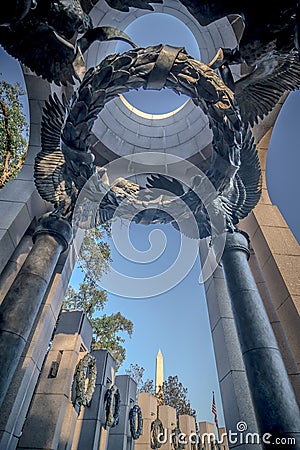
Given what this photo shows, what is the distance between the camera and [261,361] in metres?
4.14

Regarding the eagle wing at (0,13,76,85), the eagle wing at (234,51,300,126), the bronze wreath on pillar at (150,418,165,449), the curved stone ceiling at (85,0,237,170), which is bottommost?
the bronze wreath on pillar at (150,418,165,449)

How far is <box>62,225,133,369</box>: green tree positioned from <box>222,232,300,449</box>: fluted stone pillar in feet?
30.6

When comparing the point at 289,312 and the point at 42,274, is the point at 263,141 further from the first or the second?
the point at 42,274

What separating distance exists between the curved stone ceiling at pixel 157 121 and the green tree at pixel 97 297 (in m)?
4.26

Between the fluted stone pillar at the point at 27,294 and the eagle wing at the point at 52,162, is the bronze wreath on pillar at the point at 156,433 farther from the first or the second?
the eagle wing at the point at 52,162

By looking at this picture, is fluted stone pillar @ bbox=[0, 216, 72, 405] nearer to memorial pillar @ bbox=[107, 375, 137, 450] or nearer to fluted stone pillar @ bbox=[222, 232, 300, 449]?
fluted stone pillar @ bbox=[222, 232, 300, 449]

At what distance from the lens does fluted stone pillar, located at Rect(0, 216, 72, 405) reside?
3.91m

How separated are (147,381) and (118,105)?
31.4 meters

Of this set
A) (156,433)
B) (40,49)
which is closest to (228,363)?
(40,49)

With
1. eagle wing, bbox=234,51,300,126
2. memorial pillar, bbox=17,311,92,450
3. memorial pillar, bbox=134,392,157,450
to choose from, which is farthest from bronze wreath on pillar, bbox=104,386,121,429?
eagle wing, bbox=234,51,300,126

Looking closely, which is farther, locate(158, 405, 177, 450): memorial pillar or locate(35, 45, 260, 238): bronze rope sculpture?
locate(158, 405, 177, 450): memorial pillar

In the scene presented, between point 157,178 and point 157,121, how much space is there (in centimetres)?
743

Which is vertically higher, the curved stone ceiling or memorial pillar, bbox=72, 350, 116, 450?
the curved stone ceiling

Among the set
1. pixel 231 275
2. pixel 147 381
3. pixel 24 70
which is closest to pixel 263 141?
pixel 231 275
